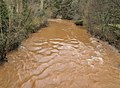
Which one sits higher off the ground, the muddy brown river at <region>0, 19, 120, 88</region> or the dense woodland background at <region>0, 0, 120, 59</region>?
the dense woodland background at <region>0, 0, 120, 59</region>

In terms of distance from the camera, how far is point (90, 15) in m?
17.5

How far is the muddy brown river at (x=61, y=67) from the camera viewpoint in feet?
23.4

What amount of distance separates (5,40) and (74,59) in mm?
3805

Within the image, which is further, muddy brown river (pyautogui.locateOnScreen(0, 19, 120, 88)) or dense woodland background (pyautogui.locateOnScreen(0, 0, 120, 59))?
dense woodland background (pyautogui.locateOnScreen(0, 0, 120, 59))

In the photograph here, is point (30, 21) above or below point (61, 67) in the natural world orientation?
above

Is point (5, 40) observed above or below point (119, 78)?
above

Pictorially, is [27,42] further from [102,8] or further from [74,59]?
[102,8]

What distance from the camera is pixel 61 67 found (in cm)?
863

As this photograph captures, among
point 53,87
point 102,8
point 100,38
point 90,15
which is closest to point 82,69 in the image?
point 53,87

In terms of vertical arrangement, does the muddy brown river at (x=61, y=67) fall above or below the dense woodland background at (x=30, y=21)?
below

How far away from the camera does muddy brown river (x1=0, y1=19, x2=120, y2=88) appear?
23.4ft

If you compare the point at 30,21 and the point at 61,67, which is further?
the point at 30,21

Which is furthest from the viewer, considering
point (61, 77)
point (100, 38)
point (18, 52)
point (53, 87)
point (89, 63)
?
point (100, 38)

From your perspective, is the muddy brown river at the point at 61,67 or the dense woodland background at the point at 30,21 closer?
the muddy brown river at the point at 61,67
